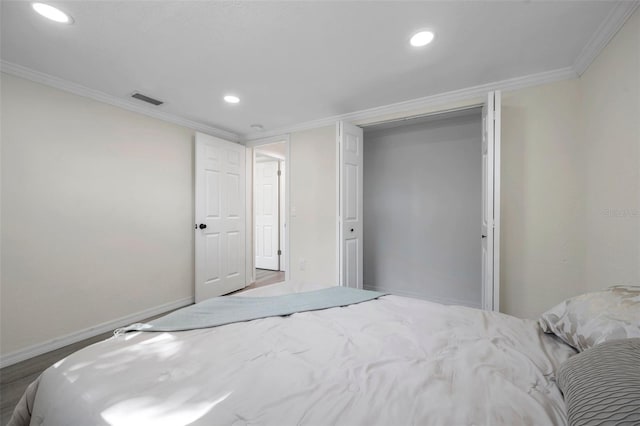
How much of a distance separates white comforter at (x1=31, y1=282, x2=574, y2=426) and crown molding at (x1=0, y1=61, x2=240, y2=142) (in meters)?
2.56

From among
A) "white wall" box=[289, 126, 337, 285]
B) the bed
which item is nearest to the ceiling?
"white wall" box=[289, 126, 337, 285]

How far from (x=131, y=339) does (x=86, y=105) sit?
2631 mm

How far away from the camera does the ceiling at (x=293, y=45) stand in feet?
5.40

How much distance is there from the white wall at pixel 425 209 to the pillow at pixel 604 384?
9.36 ft

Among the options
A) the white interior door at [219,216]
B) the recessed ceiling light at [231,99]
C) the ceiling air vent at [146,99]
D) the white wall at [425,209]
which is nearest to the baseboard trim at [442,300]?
the white wall at [425,209]

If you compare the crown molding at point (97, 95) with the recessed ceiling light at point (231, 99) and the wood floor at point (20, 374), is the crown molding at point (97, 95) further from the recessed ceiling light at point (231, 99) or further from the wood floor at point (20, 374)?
the wood floor at point (20, 374)

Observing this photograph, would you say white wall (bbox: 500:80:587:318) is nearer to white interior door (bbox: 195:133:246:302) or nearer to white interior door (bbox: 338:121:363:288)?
white interior door (bbox: 338:121:363:288)

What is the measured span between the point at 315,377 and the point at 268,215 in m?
4.93

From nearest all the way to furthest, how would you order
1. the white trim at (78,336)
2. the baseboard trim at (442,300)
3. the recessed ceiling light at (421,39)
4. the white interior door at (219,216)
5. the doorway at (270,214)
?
the recessed ceiling light at (421,39), the white trim at (78,336), the baseboard trim at (442,300), the white interior door at (219,216), the doorway at (270,214)

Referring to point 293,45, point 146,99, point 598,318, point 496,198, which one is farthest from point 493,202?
point 146,99

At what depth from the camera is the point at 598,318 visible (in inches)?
38.2

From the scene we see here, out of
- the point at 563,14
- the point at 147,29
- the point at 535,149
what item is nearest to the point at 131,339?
the point at 147,29

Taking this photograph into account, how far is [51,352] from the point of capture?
238 centimetres

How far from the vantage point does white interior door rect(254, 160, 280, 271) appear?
5.65 m
